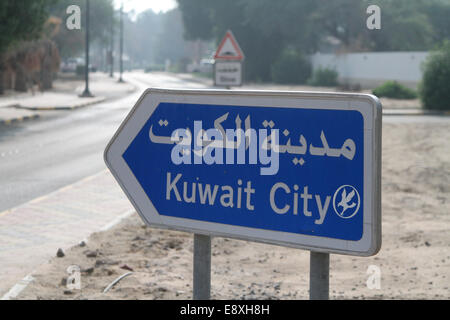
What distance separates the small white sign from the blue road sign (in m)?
11.0

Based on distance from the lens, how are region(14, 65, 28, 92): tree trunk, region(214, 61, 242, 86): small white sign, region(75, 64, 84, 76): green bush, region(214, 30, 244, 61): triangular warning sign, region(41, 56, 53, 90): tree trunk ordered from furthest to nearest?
region(75, 64, 84, 76): green bush
region(41, 56, 53, 90): tree trunk
region(14, 65, 28, 92): tree trunk
region(214, 30, 244, 61): triangular warning sign
region(214, 61, 242, 86): small white sign

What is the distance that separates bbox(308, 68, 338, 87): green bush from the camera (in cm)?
5300

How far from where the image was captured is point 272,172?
2471mm

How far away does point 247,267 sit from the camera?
652 cm

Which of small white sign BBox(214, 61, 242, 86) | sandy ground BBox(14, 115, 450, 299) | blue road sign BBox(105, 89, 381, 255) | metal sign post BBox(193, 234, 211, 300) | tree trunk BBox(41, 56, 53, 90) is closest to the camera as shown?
blue road sign BBox(105, 89, 381, 255)

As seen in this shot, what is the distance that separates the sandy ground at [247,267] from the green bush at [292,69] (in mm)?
50293

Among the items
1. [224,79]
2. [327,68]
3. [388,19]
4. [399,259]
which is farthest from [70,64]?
[399,259]

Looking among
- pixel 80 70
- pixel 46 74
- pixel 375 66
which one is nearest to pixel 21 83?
pixel 46 74

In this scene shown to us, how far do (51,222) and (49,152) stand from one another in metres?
7.78

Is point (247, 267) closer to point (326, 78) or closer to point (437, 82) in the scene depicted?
point (437, 82)

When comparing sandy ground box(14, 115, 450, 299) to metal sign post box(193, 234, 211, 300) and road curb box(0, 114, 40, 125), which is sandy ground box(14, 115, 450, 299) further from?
road curb box(0, 114, 40, 125)

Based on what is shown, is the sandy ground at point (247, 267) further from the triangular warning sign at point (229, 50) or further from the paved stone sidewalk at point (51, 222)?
the triangular warning sign at point (229, 50)

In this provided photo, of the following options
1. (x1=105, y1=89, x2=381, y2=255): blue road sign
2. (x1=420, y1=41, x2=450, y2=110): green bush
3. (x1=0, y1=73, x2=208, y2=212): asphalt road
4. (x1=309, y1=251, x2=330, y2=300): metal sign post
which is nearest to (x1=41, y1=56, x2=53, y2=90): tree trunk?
(x1=0, y1=73, x2=208, y2=212): asphalt road

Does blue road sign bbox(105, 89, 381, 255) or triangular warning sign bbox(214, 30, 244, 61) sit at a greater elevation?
triangular warning sign bbox(214, 30, 244, 61)
